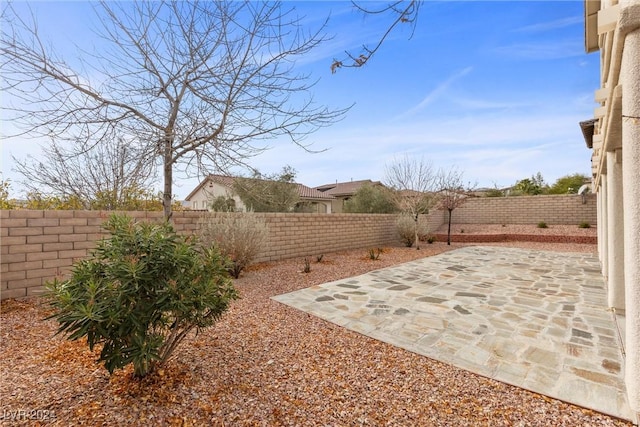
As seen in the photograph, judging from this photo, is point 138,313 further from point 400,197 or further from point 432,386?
point 400,197

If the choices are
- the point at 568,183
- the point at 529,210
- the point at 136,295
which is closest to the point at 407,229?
the point at 529,210

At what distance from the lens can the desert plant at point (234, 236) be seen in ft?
20.9

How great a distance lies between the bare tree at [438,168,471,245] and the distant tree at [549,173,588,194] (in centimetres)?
1396

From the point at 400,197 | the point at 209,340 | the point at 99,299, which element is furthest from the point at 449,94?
the point at 99,299

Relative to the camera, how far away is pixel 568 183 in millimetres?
23609

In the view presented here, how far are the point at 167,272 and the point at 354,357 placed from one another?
195cm

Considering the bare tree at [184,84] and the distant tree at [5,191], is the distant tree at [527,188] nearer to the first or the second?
the bare tree at [184,84]

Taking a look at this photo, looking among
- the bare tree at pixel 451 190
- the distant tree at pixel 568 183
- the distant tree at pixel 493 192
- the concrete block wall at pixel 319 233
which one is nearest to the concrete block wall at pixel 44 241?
the concrete block wall at pixel 319 233

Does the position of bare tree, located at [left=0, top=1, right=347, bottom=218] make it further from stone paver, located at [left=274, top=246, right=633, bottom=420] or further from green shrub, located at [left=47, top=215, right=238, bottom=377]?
stone paver, located at [left=274, top=246, right=633, bottom=420]

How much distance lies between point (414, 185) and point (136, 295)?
40.4ft

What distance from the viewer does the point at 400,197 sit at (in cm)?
1326

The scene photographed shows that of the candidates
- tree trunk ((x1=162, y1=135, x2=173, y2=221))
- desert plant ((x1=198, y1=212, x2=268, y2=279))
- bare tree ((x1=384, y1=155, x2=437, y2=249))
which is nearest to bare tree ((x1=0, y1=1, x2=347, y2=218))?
tree trunk ((x1=162, y1=135, x2=173, y2=221))

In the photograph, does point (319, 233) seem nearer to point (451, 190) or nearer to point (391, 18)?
point (451, 190)

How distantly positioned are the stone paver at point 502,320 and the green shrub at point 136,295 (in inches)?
85.6
